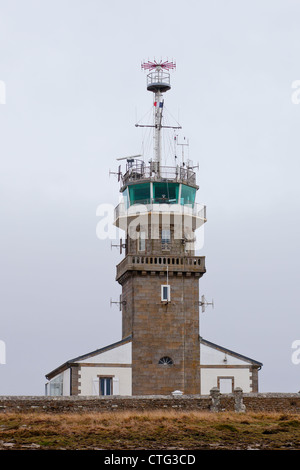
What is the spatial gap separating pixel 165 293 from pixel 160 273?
1.25 m

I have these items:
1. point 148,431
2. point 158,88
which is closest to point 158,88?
point 158,88

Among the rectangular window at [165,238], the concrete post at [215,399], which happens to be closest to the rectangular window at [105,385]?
the rectangular window at [165,238]

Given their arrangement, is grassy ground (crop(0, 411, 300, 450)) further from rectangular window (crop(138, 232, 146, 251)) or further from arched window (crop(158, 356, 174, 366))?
rectangular window (crop(138, 232, 146, 251))

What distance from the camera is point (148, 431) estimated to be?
151ft

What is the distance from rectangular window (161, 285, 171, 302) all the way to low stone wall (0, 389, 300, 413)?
50.6ft

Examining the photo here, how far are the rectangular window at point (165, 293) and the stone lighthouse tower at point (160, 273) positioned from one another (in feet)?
0.20

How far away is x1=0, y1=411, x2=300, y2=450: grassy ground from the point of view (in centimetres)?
4362

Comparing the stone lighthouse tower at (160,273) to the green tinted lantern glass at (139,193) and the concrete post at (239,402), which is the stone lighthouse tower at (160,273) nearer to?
the green tinted lantern glass at (139,193)

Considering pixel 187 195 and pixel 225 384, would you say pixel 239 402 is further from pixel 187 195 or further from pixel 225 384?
pixel 187 195

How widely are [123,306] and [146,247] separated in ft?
13.4
